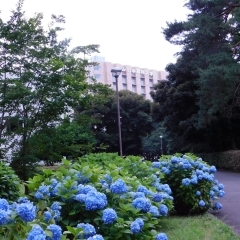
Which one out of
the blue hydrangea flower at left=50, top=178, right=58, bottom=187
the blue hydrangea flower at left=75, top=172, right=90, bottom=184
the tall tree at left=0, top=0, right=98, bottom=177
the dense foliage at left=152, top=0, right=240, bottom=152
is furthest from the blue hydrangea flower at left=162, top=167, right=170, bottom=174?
the dense foliage at left=152, top=0, right=240, bottom=152

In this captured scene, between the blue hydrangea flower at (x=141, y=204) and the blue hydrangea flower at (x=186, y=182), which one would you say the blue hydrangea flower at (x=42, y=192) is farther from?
the blue hydrangea flower at (x=186, y=182)

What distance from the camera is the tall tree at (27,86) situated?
9641mm

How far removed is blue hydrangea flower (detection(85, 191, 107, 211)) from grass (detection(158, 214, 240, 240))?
2563 millimetres

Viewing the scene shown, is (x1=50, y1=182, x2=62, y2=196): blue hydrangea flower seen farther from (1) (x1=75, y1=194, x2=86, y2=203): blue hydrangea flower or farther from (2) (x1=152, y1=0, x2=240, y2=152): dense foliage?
(2) (x1=152, y1=0, x2=240, y2=152): dense foliage

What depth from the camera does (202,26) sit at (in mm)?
19203

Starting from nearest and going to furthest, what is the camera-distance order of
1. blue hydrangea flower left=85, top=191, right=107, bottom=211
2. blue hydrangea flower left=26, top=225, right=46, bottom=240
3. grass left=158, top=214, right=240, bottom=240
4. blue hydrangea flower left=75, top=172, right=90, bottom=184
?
blue hydrangea flower left=26, top=225, right=46, bottom=240, blue hydrangea flower left=85, top=191, right=107, bottom=211, blue hydrangea flower left=75, top=172, right=90, bottom=184, grass left=158, top=214, right=240, bottom=240

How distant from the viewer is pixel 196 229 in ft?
19.0

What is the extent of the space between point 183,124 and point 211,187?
64.1 ft

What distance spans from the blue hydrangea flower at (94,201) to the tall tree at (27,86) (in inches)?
262

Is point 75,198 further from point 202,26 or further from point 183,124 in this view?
point 183,124

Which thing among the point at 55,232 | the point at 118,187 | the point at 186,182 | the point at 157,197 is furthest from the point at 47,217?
the point at 186,182

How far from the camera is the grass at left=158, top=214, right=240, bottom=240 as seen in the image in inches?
209

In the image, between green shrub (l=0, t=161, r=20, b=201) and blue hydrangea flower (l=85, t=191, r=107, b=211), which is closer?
blue hydrangea flower (l=85, t=191, r=107, b=211)

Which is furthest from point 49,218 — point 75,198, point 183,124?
point 183,124
